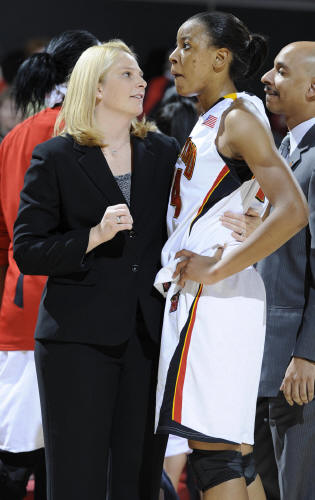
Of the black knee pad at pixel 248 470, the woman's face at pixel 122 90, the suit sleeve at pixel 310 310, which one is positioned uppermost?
the woman's face at pixel 122 90

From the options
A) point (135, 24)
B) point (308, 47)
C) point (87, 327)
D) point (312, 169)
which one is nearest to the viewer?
point (87, 327)

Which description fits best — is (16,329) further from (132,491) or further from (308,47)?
Result: (308,47)

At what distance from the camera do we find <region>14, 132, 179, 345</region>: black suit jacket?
233 centimetres

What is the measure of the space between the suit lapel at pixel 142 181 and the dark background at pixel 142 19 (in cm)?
452

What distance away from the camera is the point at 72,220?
238 cm

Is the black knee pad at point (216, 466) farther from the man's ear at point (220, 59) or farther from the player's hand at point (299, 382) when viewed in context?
the man's ear at point (220, 59)

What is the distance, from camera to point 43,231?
2.35 meters

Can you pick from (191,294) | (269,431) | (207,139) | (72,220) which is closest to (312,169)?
(207,139)

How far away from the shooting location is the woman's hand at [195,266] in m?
2.27

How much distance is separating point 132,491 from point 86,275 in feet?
2.13

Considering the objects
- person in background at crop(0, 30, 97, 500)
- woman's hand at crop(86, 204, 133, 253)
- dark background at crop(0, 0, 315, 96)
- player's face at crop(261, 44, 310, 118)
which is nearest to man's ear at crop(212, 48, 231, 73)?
player's face at crop(261, 44, 310, 118)

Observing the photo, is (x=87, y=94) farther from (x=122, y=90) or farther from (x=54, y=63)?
(x=54, y=63)

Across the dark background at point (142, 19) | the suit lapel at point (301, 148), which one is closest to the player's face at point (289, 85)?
the suit lapel at point (301, 148)

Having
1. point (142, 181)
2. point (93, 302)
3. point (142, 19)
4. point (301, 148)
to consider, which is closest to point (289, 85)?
point (301, 148)
